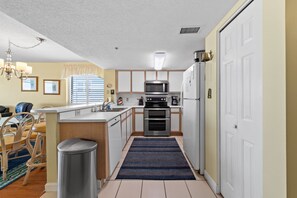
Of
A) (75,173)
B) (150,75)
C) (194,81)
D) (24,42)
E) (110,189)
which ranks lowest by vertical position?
(110,189)

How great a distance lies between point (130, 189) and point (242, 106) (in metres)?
1.72

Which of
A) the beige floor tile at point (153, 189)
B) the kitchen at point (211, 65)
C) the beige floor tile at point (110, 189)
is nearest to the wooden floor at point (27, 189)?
the kitchen at point (211, 65)

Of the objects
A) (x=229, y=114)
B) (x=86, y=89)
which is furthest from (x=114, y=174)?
(x=86, y=89)

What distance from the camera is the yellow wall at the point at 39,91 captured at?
602 cm

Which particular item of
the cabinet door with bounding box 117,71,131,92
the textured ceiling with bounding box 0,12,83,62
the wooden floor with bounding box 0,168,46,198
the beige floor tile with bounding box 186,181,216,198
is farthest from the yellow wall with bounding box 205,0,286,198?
the cabinet door with bounding box 117,71,131,92

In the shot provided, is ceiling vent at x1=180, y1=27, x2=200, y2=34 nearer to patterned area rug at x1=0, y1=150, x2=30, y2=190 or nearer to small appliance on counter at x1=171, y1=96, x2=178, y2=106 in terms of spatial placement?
patterned area rug at x1=0, y1=150, x2=30, y2=190

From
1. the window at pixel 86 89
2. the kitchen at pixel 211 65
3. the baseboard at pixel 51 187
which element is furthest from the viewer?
the window at pixel 86 89

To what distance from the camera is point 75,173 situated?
1.82 metres

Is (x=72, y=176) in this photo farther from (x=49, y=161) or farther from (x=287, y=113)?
(x=287, y=113)

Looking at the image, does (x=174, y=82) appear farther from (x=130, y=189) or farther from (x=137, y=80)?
(x=130, y=189)

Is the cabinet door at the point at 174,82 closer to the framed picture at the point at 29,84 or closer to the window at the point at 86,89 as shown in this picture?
the window at the point at 86,89

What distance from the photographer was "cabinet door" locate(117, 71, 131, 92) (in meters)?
5.66

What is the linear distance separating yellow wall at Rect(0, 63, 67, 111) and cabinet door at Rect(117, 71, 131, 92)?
2064mm

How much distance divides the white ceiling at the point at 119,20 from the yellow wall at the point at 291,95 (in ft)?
2.94
